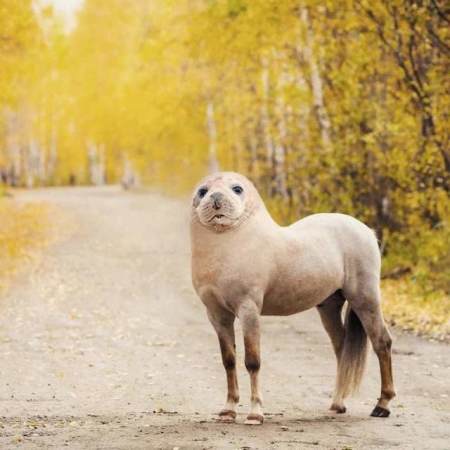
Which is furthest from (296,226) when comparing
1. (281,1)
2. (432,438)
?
(281,1)

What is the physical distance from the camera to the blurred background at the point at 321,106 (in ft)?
48.8

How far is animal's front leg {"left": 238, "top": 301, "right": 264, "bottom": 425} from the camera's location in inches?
246

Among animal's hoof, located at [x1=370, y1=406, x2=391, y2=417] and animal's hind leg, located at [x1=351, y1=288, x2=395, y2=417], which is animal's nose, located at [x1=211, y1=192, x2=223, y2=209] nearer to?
animal's hind leg, located at [x1=351, y1=288, x2=395, y2=417]

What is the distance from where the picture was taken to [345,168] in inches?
676

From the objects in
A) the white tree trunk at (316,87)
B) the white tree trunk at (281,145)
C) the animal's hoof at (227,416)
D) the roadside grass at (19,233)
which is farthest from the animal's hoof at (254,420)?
→ the white tree trunk at (281,145)

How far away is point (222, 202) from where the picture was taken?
621 centimetres

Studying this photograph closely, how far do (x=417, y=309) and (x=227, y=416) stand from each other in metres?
7.10

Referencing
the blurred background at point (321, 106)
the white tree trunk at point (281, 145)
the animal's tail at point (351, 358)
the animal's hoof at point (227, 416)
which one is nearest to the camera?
the animal's hoof at point (227, 416)

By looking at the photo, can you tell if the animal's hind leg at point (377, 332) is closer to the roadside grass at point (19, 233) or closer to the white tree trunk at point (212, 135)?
the roadside grass at point (19, 233)

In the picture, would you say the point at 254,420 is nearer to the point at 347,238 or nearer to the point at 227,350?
the point at 227,350

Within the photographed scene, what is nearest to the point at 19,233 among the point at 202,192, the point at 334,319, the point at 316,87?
the point at 316,87

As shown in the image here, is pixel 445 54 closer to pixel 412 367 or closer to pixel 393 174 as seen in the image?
pixel 393 174

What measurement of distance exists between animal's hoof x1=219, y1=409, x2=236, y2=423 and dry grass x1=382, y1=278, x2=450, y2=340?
5.48 m

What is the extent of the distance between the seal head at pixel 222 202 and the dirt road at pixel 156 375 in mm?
1439
